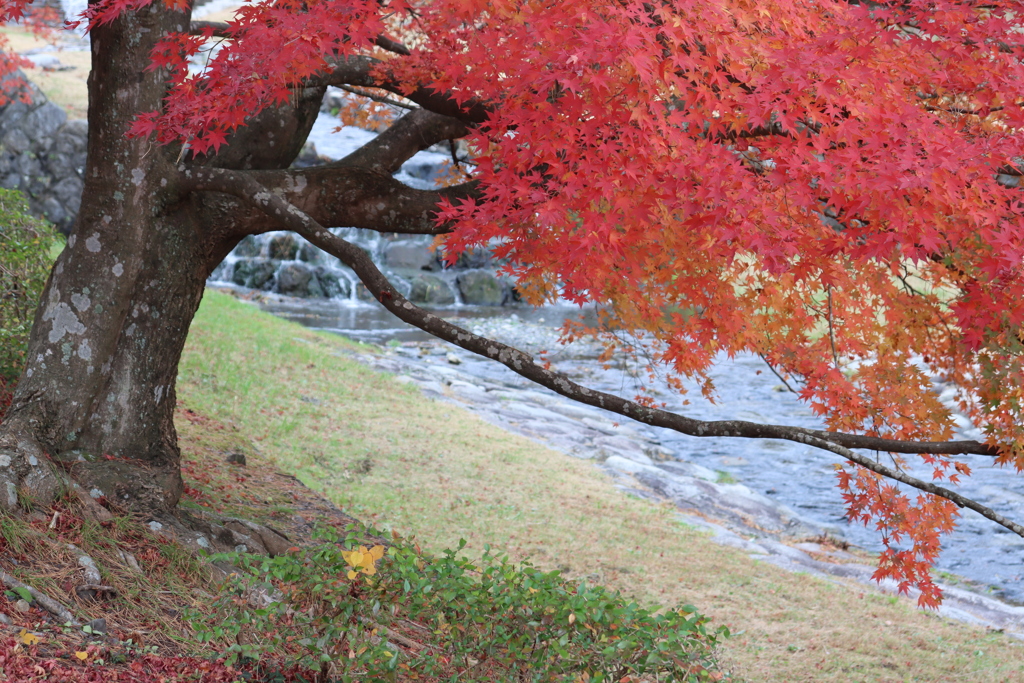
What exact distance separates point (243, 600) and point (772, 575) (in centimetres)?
526

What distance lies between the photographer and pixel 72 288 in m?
4.54

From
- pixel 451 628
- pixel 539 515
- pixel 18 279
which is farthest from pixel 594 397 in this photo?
pixel 18 279

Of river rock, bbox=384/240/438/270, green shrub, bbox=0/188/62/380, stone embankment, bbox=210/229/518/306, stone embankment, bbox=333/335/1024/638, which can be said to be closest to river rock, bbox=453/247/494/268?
stone embankment, bbox=210/229/518/306

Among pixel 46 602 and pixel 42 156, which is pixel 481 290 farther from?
pixel 46 602

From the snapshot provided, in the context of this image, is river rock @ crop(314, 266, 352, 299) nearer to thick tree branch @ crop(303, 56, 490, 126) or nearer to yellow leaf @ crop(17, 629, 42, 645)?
thick tree branch @ crop(303, 56, 490, 126)

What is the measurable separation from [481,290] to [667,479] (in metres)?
14.2

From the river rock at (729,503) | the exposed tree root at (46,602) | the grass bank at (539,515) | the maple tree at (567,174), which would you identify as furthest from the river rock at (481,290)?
the exposed tree root at (46,602)

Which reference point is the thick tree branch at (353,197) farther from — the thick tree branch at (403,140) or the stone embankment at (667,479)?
the stone embankment at (667,479)

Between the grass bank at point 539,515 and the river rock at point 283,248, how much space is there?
1132 centimetres

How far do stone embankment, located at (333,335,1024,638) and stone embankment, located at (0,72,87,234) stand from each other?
11766 millimetres

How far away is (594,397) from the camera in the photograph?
12.1 feet

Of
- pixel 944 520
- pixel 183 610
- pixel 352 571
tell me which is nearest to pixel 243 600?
pixel 183 610

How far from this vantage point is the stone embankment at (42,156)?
20.8 metres

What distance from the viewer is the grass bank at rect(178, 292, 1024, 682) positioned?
19.0 ft
